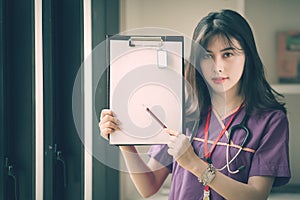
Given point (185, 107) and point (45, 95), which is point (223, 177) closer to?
point (185, 107)

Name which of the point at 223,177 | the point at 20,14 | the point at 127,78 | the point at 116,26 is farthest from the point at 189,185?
the point at 20,14

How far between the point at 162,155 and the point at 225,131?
183 mm

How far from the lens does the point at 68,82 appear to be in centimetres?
182

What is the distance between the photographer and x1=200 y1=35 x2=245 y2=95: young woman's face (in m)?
1.46

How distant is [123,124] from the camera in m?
1.41

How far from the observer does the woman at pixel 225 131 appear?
1410 mm

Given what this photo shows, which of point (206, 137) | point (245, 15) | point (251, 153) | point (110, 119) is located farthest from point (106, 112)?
point (245, 15)

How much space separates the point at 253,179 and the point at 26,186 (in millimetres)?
686

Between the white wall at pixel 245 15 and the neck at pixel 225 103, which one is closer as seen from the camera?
the neck at pixel 225 103

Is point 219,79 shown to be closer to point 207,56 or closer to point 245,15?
point 207,56

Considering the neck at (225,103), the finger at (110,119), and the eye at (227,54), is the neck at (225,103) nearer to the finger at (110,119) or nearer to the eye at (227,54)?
the eye at (227,54)

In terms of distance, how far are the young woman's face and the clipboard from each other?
0.10m

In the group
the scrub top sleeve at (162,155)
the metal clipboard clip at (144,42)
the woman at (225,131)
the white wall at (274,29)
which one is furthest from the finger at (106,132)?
the white wall at (274,29)

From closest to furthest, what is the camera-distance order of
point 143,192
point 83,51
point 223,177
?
point 223,177
point 143,192
point 83,51
